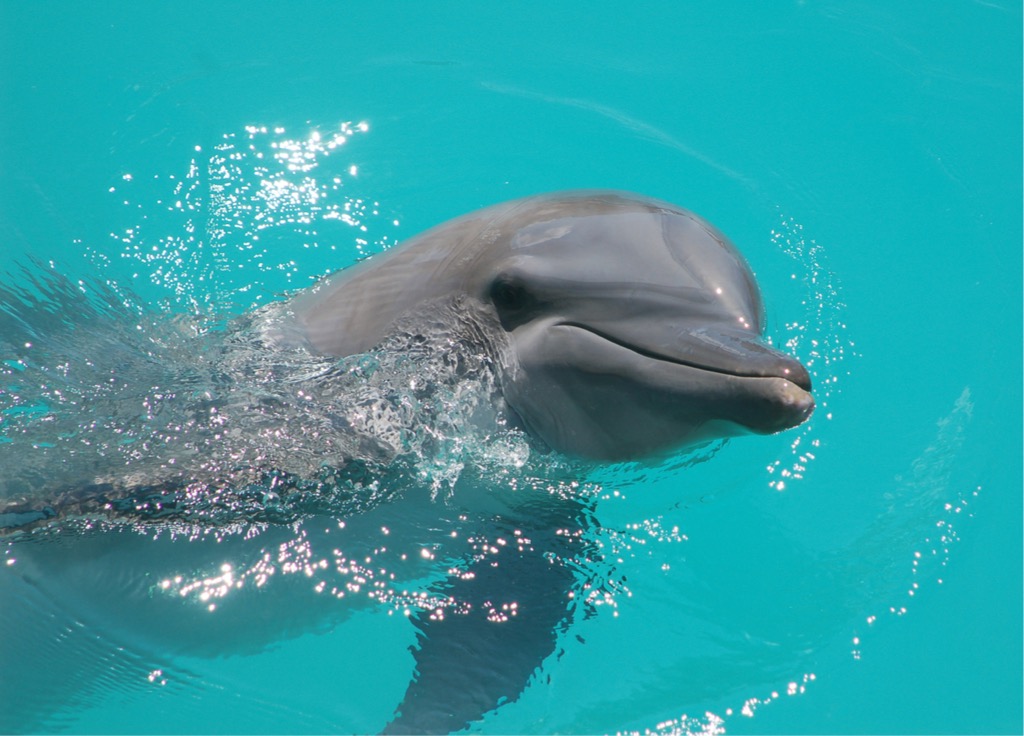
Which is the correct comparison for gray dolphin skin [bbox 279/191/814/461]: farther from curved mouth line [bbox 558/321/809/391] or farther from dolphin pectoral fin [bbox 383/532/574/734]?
dolphin pectoral fin [bbox 383/532/574/734]

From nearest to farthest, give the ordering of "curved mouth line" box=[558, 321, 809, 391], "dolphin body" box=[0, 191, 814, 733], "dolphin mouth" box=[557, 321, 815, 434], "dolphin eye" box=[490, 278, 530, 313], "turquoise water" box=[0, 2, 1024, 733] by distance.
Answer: "dolphin mouth" box=[557, 321, 815, 434] → "curved mouth line" box=[558, 321, 809, 391] → "dolphin body" box=[0, 191, 814, 733] → "dolphin eye" box=[490, 278, 530, 313] → "turquoise water" box=[0, 2, 1024, 733]

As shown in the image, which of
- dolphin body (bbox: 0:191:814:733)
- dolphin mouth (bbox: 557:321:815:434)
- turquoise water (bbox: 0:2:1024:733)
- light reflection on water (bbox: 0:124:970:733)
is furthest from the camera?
turquoise water (bbox: 0:2:1024:733)

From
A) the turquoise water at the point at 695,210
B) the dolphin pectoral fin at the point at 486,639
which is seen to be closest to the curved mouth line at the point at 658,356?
the turquoise water at the point at 695,210

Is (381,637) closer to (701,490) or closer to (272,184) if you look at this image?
(701,490)

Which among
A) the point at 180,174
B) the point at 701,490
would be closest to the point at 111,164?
the point at 180,174

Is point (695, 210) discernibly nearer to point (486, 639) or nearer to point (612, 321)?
point (612, 321)

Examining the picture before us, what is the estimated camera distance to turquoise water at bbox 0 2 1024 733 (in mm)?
5066

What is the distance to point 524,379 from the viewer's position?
13.7 ft

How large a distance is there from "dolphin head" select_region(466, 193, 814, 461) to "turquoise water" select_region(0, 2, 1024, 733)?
2.94 feet

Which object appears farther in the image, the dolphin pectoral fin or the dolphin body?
the dolphin pectoral fin

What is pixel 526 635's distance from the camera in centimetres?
471

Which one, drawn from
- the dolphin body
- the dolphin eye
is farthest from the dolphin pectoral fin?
the dolphin eye

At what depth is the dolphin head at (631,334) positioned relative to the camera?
3.64m

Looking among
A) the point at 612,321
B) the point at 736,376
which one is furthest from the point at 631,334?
the point at 736,376
